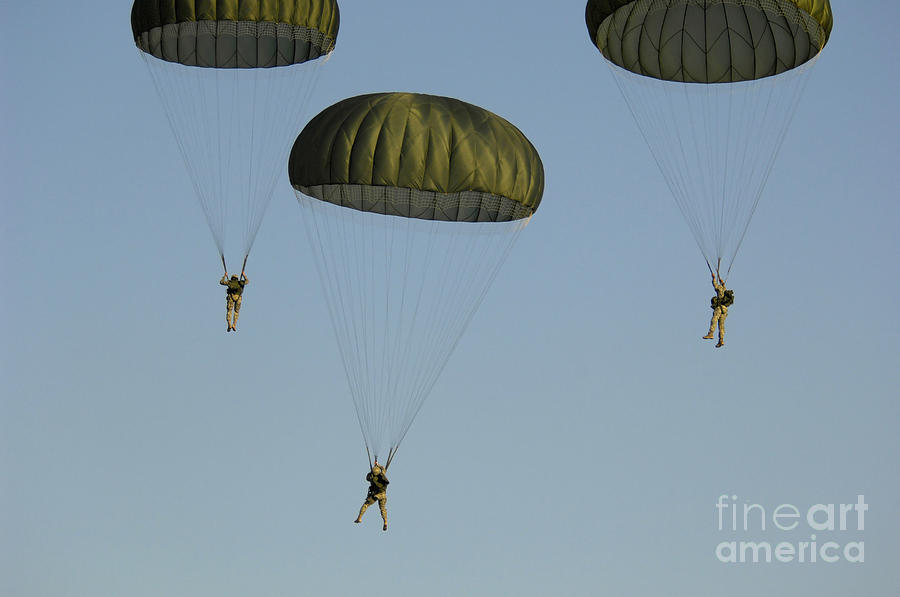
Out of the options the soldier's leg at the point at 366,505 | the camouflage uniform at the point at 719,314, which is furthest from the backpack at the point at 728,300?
the soldier's leg at the point at 366,505

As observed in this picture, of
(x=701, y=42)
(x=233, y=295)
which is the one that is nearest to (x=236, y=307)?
(x=233, y=295)

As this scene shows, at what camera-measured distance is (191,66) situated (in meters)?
45.3

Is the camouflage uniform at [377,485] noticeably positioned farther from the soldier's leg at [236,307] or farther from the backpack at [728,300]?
the backpack at [728,300]

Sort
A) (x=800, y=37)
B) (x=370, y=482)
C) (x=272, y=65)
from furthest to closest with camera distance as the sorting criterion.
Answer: (x=272, y=65) < (x=800, y=37) < (x=370, y=482)

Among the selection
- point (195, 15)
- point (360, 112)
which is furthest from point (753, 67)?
point (195, 15)

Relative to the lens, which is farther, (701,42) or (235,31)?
(701,42)

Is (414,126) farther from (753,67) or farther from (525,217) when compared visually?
(753,67)

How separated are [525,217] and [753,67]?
19.9 feet

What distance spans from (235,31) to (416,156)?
5733mm

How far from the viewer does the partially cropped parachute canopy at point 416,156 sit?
132 ft

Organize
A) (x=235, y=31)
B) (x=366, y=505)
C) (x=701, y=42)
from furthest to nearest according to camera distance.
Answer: (x=701, y=42)
(x=235, y=31)
(x=366, y=505)

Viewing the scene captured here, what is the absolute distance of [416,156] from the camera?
4028cm

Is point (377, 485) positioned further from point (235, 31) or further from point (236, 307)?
point (235, 31)

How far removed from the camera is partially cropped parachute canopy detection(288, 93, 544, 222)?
40.3 metres
